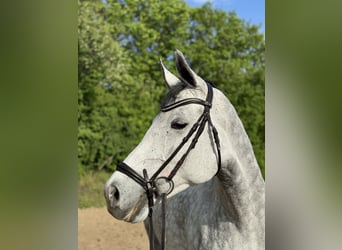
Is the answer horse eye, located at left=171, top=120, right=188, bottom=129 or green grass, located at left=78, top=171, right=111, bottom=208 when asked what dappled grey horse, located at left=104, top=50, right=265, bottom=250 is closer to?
horse eye, located at left=171, top=120, right=188, bottom=129

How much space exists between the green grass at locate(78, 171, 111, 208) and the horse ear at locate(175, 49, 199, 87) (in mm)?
6720

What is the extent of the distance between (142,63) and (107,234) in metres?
6.31

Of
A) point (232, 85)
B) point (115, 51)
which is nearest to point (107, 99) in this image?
point (115, 51)

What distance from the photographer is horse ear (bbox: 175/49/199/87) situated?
1483 mm

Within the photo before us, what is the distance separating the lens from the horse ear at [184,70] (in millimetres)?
1483

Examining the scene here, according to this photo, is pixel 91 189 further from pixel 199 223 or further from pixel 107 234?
pixel 199 223

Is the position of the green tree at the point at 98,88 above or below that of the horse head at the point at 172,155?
above

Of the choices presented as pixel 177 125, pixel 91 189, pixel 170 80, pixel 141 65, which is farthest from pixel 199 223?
pixel 141 65

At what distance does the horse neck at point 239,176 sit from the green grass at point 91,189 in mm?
6658

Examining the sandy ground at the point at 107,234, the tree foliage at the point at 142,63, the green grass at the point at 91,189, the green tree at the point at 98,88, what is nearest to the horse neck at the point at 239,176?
the sandy ground at the point at 107,234

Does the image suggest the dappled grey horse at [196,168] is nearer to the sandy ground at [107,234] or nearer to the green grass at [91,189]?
the sandy ground at [107,234]

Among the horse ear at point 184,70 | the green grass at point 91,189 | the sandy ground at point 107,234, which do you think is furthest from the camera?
the green grass at point 91,189
